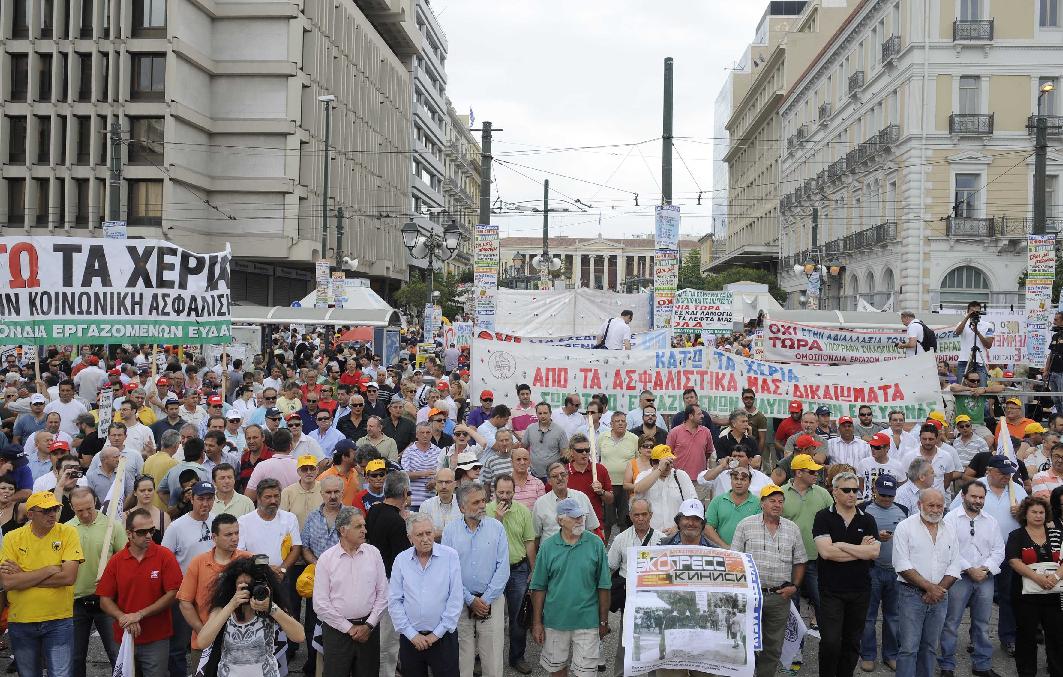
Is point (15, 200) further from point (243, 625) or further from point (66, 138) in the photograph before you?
point (243, 625)

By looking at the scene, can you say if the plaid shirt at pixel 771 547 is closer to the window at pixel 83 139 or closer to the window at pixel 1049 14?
the window at pixel 1049 14

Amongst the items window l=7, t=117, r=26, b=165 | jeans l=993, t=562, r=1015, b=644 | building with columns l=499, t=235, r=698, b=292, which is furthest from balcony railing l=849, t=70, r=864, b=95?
building with columns l=499, t=235, r=698, b=292

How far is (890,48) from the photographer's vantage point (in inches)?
1602

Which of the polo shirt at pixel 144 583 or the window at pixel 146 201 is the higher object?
the window at pixel 146 201

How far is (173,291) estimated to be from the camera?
12945mm

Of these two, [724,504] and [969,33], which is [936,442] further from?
[969,33]

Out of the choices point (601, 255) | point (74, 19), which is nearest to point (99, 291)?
point (74, 19)

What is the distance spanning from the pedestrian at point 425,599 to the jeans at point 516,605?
130 cm

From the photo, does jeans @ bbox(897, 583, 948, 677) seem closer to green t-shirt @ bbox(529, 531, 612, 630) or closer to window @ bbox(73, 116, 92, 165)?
green t-shirt @ bbox(529, 531, 612, 630)

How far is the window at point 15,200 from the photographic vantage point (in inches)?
1708

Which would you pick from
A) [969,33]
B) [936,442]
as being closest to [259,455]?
[936,442]

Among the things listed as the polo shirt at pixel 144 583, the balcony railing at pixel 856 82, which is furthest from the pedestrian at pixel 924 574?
the balcony railing at pixel 856 82

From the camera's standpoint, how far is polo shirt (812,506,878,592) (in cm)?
724

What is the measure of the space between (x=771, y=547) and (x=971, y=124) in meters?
35.7
